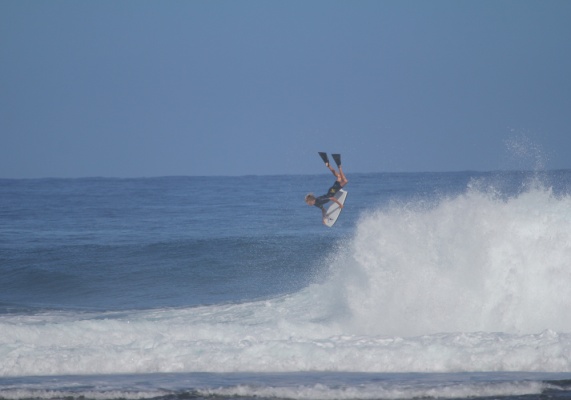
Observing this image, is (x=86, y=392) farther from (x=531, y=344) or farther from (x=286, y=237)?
(x=286, y=237)

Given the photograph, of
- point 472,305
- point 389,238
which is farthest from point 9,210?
point 472,305

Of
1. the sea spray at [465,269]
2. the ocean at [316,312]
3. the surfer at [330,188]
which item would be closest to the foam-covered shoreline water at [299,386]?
the ocean at [316,312]

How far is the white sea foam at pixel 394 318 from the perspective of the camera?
39.8ft

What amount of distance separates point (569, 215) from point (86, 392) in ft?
33.8

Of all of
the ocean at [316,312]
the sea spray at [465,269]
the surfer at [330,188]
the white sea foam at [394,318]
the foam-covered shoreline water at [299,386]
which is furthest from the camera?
the surfer at [330,188]

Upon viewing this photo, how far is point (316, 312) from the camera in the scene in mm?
16891

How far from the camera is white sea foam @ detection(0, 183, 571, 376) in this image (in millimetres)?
12133

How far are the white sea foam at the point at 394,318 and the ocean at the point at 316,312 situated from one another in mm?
34

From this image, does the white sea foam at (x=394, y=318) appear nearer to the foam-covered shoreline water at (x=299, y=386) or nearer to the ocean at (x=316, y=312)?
the ocean at (x=316, y=312)

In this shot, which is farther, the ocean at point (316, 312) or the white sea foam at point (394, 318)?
the white sea foam at point (394, 318)

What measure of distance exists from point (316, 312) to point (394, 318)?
2.14 meters

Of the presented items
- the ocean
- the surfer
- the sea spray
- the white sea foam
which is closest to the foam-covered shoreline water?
the ocean

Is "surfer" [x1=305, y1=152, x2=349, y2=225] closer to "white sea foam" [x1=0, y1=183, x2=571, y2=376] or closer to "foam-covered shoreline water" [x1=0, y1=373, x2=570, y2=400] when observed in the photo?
"white sea foam" [x1=0, y1=183, x2=571, y2=376]

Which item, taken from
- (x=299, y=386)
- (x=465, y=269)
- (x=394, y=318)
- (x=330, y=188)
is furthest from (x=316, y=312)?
(x=299, y=386)
